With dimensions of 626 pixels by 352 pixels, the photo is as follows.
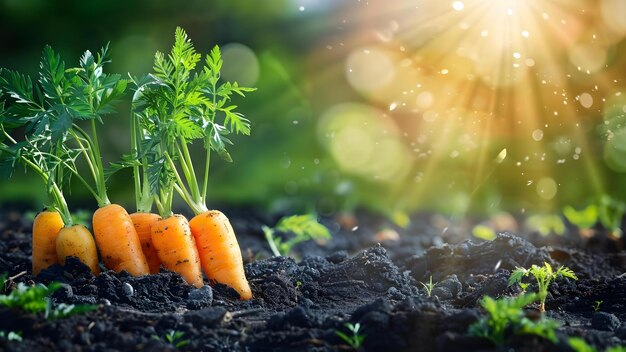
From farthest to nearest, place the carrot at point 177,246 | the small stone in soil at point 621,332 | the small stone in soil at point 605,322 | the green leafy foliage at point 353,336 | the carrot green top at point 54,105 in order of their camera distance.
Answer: the carrot at point 177,246, the carrot green top at point 54,105, the small stone in soil at point 605,322, the small stone in soil at point 621,332, the green leafy foliage at point 353,336

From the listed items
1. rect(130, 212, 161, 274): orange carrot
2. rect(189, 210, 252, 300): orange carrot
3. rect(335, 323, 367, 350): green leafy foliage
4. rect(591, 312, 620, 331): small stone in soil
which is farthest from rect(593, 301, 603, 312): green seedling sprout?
rect(130, 212, 161, 274): orange carrot

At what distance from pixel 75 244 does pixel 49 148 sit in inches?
19.4

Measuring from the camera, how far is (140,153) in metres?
3.93

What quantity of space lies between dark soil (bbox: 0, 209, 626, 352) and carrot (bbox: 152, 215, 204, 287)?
0.28 ft

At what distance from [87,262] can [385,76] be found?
16.1 ft

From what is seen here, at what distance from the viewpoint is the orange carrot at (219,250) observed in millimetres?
3965

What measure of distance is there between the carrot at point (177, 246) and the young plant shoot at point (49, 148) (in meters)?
0.34

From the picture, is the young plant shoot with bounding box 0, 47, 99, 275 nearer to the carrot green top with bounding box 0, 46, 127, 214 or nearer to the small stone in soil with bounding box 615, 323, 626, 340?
the carrot green top with bounding box 0, 46, 127, 214

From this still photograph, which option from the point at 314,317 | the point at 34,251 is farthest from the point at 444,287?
the point at 34,251

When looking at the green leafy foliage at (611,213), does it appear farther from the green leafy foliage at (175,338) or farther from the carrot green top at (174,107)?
the green leafy foliage at (175,338)

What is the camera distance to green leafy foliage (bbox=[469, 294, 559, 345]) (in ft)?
9.26

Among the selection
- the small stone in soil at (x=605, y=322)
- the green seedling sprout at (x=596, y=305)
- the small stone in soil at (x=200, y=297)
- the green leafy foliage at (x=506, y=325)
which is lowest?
the green seedling sprout at (x=596, y=305)

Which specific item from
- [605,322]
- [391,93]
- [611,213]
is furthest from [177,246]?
[391,93]

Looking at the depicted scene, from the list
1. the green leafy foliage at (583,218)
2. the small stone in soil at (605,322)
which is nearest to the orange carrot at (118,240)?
the small stone in soil at (605,322)
